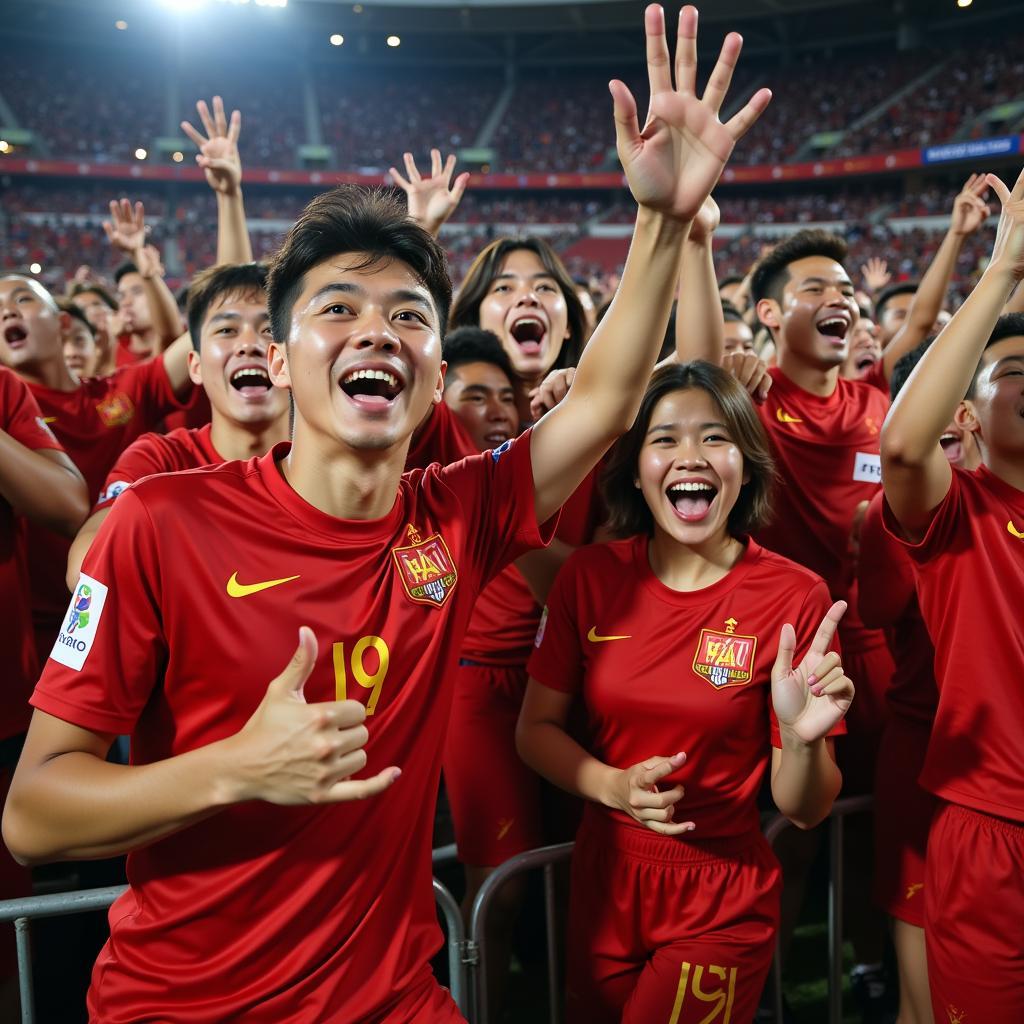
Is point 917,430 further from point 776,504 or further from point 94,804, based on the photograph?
point 94,804

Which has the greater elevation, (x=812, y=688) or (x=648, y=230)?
(x=648, y=230)

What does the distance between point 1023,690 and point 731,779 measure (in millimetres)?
783

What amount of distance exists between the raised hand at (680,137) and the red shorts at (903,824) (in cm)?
186

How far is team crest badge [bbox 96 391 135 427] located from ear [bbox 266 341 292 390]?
226 centimetres

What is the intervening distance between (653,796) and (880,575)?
1.19 metres

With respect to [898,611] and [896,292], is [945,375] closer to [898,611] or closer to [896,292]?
[898,611]

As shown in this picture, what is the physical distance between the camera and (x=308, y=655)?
4.85 feet

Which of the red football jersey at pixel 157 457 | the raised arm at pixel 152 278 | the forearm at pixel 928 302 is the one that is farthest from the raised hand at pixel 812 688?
the raised arm at pixel 152 278

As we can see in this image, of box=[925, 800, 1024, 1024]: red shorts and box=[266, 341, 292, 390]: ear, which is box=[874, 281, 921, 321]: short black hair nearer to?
box=[925, 800, 1024, 1024]: red shorts

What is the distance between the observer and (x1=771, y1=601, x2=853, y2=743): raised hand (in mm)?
2035

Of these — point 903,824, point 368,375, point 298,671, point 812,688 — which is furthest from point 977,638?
point 298,671

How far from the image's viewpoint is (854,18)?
3005 cm

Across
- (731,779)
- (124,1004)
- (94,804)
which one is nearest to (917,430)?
(731,779)

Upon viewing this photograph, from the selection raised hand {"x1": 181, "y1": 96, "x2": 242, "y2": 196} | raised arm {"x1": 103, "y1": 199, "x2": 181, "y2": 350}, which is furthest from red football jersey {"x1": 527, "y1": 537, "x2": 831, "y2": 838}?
raised arm {"x1": 103, "y1": 199, "x2": 181, "y2": 350}
